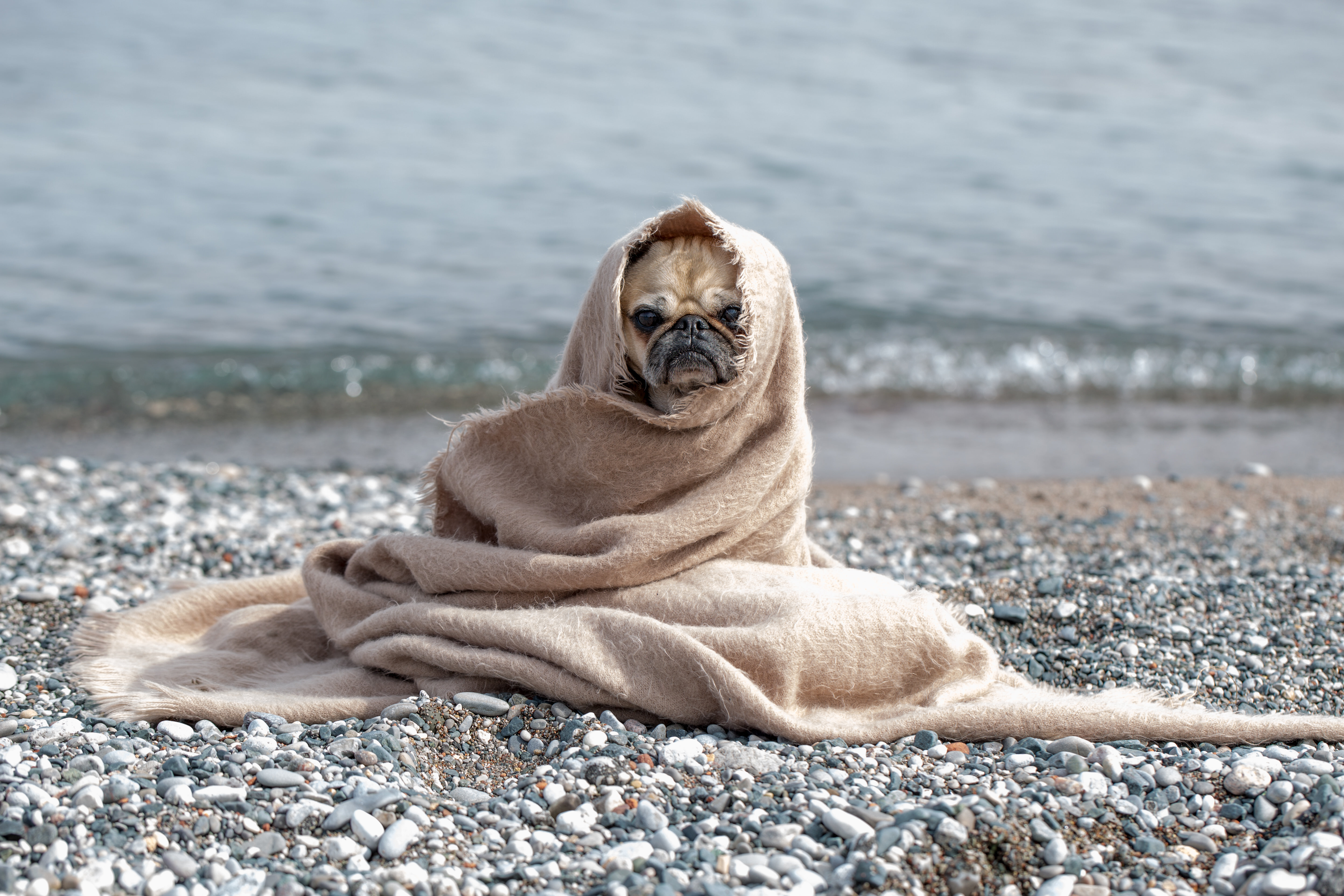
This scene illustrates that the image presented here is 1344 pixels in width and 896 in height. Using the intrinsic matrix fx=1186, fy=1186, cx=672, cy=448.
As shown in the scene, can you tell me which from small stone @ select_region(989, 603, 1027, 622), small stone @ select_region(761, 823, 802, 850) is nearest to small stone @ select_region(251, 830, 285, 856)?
small stone @ select_region(761, 823, 802, 850)

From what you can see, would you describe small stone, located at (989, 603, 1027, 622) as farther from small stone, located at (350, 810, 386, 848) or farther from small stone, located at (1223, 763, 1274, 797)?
small stone, located at (350, 810, 386, 848)

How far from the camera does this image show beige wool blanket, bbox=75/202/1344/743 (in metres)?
3.98

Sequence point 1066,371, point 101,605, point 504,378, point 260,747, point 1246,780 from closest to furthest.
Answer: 1. point 1246,780
2. point 260,747
3. point 101,605
4. point 504,378
5. point 1066,371

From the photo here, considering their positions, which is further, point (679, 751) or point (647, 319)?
point (647, 319)

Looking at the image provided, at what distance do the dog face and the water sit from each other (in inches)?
278

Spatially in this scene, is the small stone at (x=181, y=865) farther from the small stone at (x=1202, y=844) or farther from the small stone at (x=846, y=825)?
the small stone at (x=1202, y=844)

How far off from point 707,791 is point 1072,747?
122 cm

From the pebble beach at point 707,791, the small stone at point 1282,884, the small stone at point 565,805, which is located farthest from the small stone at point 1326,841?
the small stone at point 565,805

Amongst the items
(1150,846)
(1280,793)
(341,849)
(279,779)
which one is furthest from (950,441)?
(341,849)

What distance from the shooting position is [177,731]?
3.93m

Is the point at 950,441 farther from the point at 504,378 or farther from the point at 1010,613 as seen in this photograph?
the point at 1010,613

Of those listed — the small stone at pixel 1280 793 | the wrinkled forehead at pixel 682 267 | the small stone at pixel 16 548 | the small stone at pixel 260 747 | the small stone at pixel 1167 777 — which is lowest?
the small stone at pixel 16 548

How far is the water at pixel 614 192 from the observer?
11.8 meters

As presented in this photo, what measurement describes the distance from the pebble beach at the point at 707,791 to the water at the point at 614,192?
6317 mm
